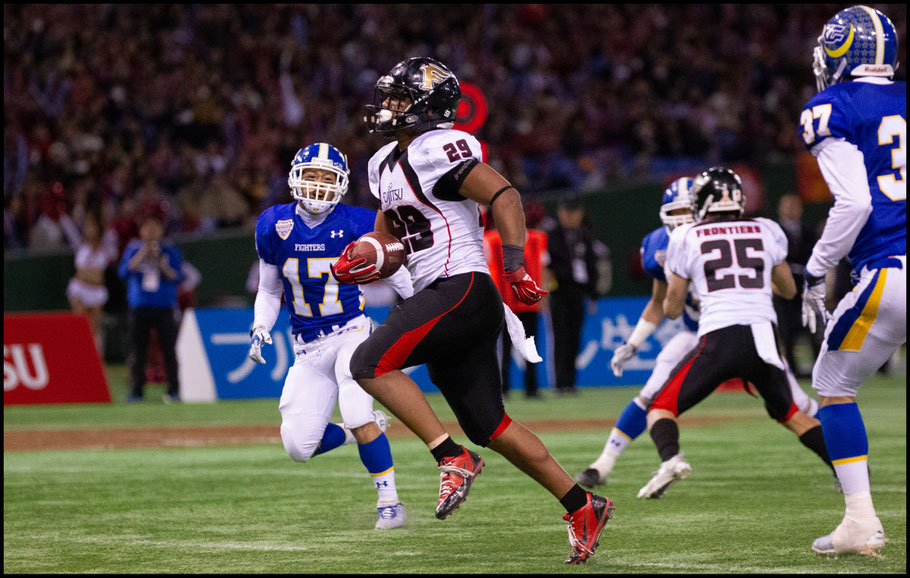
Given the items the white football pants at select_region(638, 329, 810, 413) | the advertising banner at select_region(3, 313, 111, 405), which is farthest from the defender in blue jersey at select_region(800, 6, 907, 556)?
the advertising banner at select_region(3, 313, 111, 405)

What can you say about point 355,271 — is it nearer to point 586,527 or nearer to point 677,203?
point 586,527

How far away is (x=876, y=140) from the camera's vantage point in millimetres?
5500

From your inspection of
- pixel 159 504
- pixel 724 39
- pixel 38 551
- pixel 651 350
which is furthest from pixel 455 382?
pixel 724 39

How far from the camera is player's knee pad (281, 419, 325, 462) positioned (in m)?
6.90

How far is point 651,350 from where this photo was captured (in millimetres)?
16469

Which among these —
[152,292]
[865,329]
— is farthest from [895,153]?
[152,292]

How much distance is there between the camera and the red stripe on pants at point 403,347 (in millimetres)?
5254

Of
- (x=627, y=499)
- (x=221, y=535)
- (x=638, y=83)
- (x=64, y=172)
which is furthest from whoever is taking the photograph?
(x=638, y=83)

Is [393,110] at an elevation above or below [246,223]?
above

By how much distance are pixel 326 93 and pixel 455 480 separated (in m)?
17.5

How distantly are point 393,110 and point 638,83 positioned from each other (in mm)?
18780

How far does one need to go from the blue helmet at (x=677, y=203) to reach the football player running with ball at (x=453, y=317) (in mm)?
3118

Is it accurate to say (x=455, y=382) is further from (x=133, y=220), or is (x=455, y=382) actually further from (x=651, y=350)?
(x=133, y=220)

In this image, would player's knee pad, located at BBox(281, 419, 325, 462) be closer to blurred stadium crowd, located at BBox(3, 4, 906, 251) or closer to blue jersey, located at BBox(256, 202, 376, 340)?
blue jersey, located at BBox(256, 202, 376, 340)
